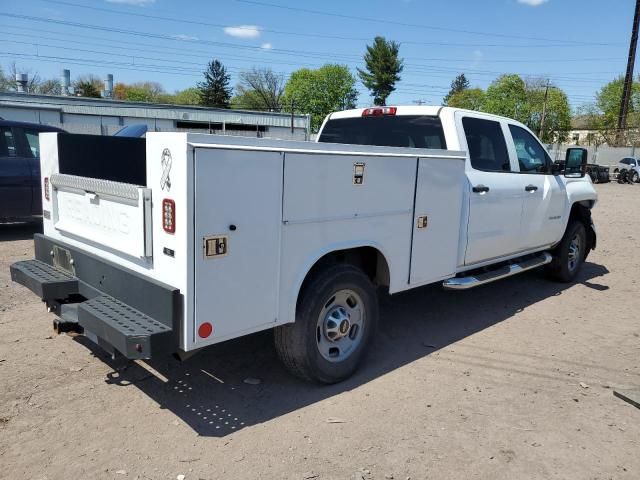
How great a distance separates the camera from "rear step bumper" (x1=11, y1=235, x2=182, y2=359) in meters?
3.01

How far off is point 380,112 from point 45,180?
3318mm

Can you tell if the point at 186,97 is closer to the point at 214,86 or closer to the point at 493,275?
the point at 214,86

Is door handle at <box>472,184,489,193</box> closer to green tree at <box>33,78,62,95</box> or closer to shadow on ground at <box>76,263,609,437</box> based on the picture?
shadow on ground at <box>76,263,609,437</box>

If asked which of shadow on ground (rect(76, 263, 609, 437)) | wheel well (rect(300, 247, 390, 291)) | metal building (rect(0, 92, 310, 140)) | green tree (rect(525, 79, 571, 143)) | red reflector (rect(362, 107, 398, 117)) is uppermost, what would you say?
green tree (rect(525, 79, 571, 143))

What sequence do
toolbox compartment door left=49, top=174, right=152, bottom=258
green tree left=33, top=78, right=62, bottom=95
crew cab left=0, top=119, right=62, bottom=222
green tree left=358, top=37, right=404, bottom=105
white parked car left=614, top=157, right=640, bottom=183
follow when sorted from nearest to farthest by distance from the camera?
1. toolbox compartment door left=49, top=174, right=152, bottom=258
2. crew cab left=0, top=119, right=62, bottom=222
3. white parked car left=614, top=157, right=640, bottom=183
4. green tree left=33, top=78, right=62, bottom=95
5. green tree left=358, top=37, right=404, bottom=105

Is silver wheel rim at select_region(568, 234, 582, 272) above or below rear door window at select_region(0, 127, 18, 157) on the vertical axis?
below

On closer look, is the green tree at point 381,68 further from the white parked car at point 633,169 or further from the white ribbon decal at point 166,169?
the white ribbon decal at point 166,169

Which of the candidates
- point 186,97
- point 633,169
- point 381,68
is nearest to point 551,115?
point 381,68

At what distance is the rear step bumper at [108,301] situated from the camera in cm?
301

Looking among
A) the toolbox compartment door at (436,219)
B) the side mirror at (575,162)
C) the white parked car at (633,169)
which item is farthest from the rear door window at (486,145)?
the white parked car at (633,169)

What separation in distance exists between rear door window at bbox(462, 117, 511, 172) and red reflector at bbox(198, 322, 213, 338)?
11.0ft

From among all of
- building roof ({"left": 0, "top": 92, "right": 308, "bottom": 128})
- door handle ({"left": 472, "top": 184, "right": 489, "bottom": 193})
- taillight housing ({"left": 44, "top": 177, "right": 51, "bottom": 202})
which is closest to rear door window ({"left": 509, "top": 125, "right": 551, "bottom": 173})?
door handle ({"left": 472, "top": 184, "right": 489, "bottom": 193})

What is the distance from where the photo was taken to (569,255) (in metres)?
7.56

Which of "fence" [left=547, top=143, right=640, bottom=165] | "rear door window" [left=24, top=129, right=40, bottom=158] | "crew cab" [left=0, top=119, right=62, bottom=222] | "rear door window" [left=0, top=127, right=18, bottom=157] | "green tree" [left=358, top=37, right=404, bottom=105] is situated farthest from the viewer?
"green tree" [left=358, top=37, right=404, bottom=105]
